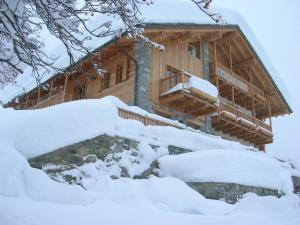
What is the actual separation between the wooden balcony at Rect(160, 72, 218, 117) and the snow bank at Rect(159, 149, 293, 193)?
565 cm

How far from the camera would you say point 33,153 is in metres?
7.11

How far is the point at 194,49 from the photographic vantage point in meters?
20.1

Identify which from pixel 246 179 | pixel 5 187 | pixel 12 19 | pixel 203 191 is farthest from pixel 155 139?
pixel 12 19

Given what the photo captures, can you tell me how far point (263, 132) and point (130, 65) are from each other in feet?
36.7

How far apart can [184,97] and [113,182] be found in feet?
29.1

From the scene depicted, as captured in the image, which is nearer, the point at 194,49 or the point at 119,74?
the point at 119,74

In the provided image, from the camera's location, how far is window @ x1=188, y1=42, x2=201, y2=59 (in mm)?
19792

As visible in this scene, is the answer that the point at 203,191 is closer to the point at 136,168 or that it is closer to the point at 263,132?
the point at 136,168

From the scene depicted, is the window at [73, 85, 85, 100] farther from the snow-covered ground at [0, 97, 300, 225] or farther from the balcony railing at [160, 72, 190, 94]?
the snow-covered ground at [0, 97, 300, 225]

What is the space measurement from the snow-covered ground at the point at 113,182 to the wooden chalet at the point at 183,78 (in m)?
4.20

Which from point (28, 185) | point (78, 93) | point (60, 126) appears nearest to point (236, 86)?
point (78, 93)

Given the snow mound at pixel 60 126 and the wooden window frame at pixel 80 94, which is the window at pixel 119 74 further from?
the snow mound at pixel 60 126

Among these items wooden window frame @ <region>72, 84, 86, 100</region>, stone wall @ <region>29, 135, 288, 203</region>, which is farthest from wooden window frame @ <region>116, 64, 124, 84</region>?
stone wall @ <region>29, 135, 288, 203</region>

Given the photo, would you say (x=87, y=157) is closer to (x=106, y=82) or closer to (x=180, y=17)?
(x=106, y=82)
